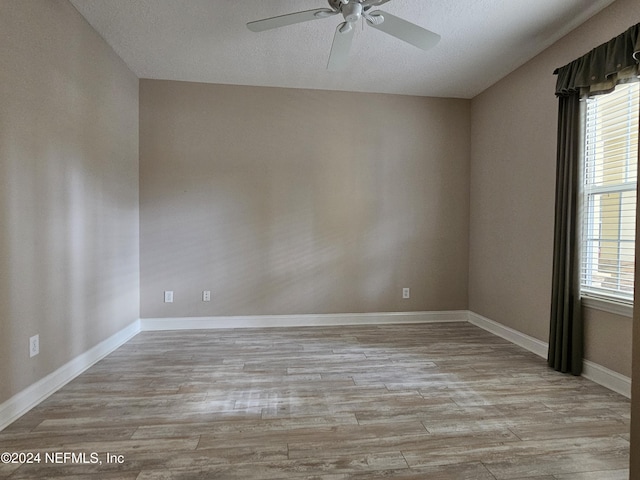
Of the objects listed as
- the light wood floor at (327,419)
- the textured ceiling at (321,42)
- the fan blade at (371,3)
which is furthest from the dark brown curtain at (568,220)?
the fan blade at (371,3)

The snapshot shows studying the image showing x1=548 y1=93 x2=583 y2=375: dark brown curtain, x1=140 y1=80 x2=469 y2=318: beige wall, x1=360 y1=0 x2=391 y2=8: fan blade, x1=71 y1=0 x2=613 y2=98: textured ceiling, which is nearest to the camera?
x1=360 y1=0 x2=391 y2=8: fan blade


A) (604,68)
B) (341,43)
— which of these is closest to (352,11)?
(341,43)

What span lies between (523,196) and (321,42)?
2.35 metres

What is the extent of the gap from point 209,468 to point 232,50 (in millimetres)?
3114

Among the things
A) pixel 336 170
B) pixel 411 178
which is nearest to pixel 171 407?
pixel 336 170

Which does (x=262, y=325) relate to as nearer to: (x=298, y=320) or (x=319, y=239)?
(x=298, y=320)

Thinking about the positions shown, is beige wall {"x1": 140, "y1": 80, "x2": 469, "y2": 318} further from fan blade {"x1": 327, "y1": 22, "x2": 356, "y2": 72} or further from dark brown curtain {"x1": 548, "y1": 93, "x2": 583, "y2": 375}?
dark brown curtain {"x1": 548, "y1": 93, "x2": 583, "y2": 375}

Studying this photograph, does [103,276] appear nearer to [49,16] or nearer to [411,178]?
[49,16]

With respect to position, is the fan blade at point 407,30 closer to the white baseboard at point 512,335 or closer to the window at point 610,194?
the window at point 610,194

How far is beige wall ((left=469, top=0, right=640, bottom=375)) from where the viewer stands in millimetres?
2390

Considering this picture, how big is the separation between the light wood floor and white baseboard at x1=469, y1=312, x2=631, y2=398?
9cm

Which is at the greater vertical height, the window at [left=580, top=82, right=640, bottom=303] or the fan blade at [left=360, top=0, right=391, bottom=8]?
the fan blade at [left=360, top=0, right=391, bottom=8]

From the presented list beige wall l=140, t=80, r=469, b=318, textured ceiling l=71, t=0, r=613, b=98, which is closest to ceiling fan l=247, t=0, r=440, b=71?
textured ceiling l=71, t=0, r=613, b=98

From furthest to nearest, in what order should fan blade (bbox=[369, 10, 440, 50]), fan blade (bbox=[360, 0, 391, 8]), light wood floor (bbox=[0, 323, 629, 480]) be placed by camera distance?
fan blade (bbox=[369, 10, 440, 50]) → fan blade (bbox=[360, 0, 391, 8]) → light wood floor (bbox=[0, 323, 629, 480])
